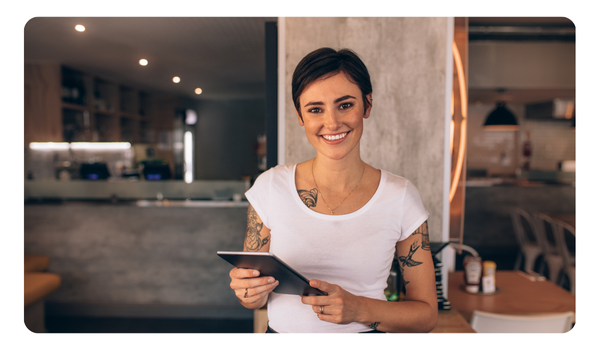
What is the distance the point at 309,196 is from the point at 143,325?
279 centimetres

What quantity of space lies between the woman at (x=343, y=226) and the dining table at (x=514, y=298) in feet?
2.71

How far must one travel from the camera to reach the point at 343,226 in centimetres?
105

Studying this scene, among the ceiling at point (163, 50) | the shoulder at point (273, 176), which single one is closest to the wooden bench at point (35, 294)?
the ceiling at point (163, 50)

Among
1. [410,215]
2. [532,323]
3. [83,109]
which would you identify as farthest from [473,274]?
[83,109]

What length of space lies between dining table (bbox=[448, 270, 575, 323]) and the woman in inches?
32.5

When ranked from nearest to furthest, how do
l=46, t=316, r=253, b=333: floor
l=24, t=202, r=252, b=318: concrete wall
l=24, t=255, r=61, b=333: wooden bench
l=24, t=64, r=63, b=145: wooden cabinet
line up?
l=24, t=255, r=61, b=333: wooden bench
l=46, t=316, r=253, b=333: floor
l=24, t=202, r=252, b=318: concrete wall
l=24, t=64, r=63, b=145: wooden cabinet

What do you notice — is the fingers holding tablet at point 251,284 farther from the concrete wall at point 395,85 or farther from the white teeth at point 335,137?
the concrete wall at point 395,85

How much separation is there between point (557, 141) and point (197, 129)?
842 cm

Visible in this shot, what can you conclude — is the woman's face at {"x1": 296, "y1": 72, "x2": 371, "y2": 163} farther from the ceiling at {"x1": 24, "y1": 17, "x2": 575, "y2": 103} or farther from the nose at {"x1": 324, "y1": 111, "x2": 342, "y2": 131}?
the ceiling at {"x1": 24, "y1": 17, "x2": 575, "y2": 103}

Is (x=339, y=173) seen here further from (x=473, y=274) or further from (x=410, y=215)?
(x=473, y=274)

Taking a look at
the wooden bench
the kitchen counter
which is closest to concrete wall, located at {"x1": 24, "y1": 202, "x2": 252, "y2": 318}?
the kitchen counter

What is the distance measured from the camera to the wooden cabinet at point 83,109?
4.38m

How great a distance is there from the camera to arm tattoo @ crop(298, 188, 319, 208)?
109 centimetres
